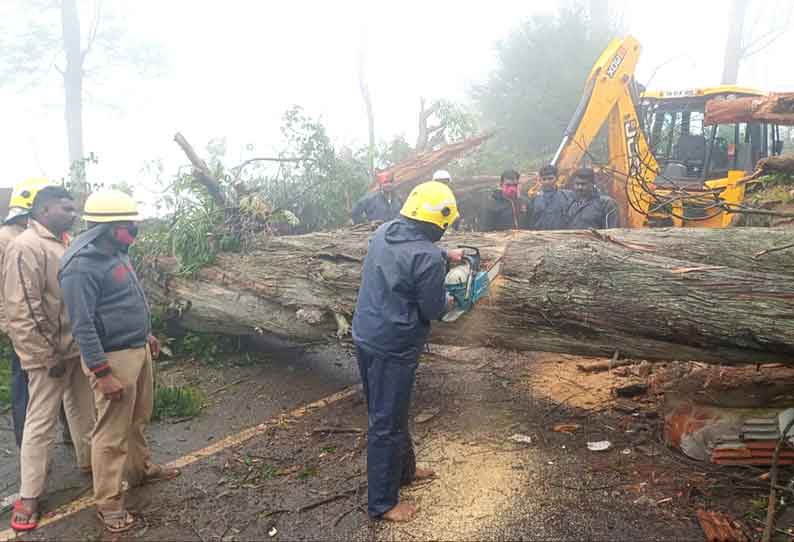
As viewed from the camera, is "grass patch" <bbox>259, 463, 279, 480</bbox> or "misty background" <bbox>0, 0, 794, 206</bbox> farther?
"misty background" <bbox>0, 0, 794, 206</bbox>

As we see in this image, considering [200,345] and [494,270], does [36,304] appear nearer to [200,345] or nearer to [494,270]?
[200,345]

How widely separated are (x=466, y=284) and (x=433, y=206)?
25.6 inches

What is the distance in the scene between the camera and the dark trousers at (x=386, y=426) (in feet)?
10.2

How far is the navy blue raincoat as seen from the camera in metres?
3.03

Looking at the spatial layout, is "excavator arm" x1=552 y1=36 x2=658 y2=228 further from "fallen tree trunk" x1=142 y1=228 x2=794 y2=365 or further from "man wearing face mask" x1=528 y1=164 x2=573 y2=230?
"fallen tree trunk" x1=142 y1=228 x2=794 y2=365

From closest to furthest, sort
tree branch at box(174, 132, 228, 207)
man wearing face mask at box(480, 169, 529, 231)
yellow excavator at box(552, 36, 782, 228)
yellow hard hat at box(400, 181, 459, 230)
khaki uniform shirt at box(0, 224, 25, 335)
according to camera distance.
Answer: yellow hard hat at box(400, 181, 459, 230)
khaki uniform shirt at box(0, 224, 25, 335)
tree branch at box(174, 132, 228, 207)
man wearing face mask at box(480, 169, 529, 231)
yellow excavator at box(552, 36, 782, 228)

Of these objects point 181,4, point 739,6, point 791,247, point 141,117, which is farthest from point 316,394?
point 181,4

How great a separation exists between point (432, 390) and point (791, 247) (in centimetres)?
281

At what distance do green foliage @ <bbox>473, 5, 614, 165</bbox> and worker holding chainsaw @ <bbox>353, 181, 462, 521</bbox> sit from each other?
11013 millimetres

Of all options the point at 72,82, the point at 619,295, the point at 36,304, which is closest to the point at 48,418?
the point at 36,304

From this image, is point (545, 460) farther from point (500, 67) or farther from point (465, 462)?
point (500, 67)

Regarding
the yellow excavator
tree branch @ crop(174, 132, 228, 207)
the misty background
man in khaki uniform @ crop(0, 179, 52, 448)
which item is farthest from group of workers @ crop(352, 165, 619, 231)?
the misty background

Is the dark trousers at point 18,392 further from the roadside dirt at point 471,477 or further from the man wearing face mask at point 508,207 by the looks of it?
the man wearing face mask at point 508,207

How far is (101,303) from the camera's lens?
3.20m
